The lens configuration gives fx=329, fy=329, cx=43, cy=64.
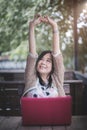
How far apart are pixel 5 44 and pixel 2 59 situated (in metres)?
1.41

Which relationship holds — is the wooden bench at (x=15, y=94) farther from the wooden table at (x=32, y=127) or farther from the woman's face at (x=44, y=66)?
the woman's face at (x=44, y=66)

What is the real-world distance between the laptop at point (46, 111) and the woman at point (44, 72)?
0.32 feet

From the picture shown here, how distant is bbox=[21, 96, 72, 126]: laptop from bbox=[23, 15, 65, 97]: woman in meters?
0.10

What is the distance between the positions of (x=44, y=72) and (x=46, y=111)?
0.42 metres

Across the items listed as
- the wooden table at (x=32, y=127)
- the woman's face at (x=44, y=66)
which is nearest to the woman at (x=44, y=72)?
the woman's face at (x=44, y=66)

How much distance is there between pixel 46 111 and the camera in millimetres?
3398

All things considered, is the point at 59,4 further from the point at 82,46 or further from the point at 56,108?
→ the point at 56,108

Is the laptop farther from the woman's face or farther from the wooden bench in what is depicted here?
the wooden bench

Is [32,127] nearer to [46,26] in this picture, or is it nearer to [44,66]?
[44,66]

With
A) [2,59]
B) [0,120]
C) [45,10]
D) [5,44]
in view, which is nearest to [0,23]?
[45,10]

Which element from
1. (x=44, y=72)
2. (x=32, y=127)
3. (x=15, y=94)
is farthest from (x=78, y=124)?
(x=15, y=94)

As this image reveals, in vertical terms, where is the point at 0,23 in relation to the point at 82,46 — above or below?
above

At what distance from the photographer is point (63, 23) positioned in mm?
8133

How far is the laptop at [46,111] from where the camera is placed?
133 inches
